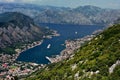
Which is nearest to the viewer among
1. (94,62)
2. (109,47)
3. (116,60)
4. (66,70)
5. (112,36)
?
(116,60)

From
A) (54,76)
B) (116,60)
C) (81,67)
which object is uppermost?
(116,60)

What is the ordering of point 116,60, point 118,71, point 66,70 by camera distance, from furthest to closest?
point 66,70 < point 116,60 < point 118,71

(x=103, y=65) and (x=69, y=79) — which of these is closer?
(x=103, y=65)

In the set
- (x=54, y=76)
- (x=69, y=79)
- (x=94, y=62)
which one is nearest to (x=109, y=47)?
(x=94, y=62)

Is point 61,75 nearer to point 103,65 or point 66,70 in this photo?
point 66,70

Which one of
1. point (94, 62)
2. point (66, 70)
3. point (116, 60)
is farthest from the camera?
point (66, 70)

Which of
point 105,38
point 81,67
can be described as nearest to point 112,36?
point 105,38

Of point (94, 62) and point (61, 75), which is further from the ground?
point (94, 62)

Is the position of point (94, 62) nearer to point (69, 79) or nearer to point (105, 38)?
point (69, 79)

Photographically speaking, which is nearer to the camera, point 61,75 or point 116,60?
point 116,60
